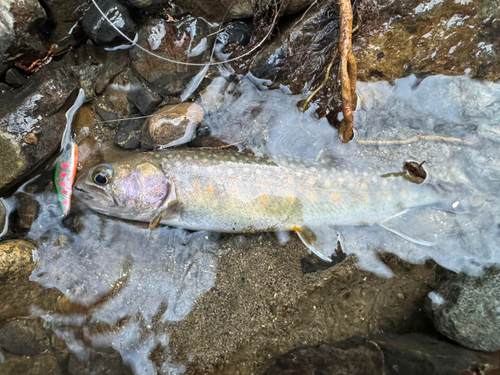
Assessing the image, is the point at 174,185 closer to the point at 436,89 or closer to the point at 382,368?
the point at 382,368

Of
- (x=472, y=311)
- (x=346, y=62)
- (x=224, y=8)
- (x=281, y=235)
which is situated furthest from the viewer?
(x=281, y=235)

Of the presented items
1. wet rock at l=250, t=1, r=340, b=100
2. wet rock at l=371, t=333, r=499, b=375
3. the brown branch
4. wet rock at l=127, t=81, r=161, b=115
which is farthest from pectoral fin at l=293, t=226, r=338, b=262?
wet rock at l=127, t=81, r=161, b=115

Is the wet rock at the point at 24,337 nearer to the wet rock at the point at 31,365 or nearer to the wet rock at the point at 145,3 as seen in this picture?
the wet rock at the point at 31,365

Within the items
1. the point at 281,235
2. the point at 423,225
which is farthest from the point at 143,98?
the point at 423,225

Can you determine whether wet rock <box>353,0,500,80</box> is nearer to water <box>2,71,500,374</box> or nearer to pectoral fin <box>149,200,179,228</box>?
water <box>2,71,500,374</box>

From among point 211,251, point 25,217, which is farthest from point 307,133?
point 25,217

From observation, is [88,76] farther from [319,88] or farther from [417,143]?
[417,143]

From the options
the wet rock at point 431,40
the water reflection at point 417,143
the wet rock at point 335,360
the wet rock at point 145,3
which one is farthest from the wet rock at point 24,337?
the wet rock at point 431,40

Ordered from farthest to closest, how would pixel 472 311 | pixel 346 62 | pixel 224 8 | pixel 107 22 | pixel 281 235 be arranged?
pixel 281 235 < pixel 224 8 < pixel 107 22 < pixel 472 311 < pixel 346 62
